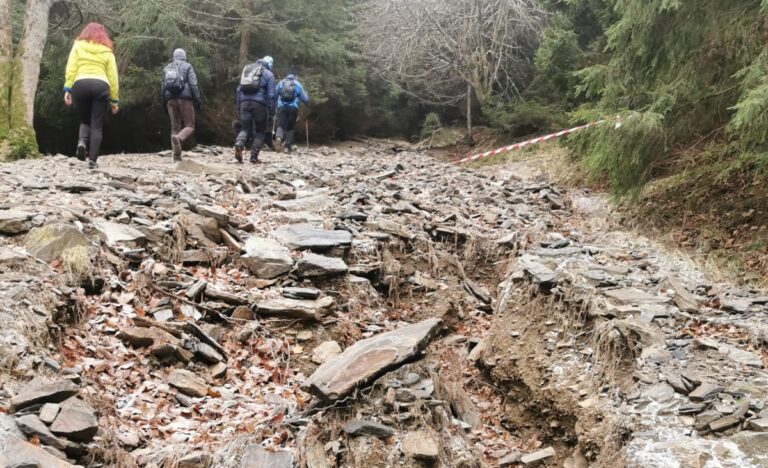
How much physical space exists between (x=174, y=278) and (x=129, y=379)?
1492 mm

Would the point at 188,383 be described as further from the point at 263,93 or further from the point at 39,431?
the point at 263,93

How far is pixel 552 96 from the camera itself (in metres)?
17.4

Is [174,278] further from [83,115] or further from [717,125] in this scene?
[717,125]

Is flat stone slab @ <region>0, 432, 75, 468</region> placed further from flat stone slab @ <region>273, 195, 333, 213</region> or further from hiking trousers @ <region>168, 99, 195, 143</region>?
hiking trousers @ <region>168, 99, 195, 143</region>

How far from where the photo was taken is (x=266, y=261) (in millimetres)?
5848

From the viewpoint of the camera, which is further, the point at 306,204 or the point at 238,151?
the point at 238,151

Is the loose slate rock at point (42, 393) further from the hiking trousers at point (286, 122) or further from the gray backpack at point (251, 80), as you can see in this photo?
the hiking trousers at point (286, 122)

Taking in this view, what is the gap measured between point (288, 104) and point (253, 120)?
3.24 metres

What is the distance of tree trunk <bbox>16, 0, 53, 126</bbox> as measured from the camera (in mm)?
10359

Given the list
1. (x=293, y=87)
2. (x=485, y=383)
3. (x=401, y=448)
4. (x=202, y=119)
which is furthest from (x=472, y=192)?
(x=202, y=119)

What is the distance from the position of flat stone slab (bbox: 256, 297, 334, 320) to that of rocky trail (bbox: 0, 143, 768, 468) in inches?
1.1

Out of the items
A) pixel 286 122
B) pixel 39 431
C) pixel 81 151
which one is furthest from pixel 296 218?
pixel 286 122

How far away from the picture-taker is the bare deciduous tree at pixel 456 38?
17953mm

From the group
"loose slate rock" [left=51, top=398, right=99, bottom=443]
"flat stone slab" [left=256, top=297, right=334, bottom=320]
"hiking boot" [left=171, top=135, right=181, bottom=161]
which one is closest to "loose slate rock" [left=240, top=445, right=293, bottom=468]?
"loose slate rock" [left=51, top=398, right=99, bottom=443]
